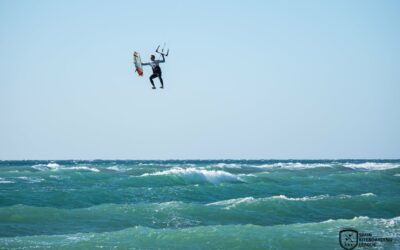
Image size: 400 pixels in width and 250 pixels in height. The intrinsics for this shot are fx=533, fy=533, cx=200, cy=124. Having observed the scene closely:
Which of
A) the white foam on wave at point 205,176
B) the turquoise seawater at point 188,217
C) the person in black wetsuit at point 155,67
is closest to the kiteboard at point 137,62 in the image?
the person in black wetsuit at point 155,67

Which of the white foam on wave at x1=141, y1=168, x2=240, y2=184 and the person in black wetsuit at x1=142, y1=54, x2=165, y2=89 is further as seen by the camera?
the white foam on wave at x1=141, y1=168, x2=240, y2=184

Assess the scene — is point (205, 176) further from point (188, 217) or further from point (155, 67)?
point (155, 67)

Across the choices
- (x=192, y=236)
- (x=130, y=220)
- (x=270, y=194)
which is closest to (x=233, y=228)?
(x=192, y=236)

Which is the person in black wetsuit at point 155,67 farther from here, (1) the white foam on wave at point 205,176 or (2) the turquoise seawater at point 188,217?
(1) the white foam on wave at point 205,176

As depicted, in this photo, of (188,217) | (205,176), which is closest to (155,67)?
(188,217)

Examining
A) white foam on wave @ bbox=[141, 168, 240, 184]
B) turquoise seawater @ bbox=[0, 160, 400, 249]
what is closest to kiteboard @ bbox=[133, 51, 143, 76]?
turquoise seawater @ bbox=[0, 160, 400, 249]

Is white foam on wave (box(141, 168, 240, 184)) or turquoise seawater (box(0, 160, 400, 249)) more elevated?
white foam on wave (box(141, 168, 240, 184))

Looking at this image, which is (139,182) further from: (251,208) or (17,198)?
(251,208)

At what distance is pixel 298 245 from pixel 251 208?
6.58 metres

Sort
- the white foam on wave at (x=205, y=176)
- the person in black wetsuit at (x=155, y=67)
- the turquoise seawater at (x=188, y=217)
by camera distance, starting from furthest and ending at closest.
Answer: the white foam on wave at (x=205, y=176)
the person in black wetsuit at (x=155, y=67)
the turquoise seawater at (x=188, y=217)

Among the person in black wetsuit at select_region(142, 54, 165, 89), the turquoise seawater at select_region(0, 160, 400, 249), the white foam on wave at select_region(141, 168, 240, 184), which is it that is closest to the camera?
the turquoise seawater at select_region(0, 160, 400, 249)

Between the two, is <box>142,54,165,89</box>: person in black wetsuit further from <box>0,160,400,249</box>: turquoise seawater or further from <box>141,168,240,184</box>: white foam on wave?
<box>141,168,240,184</box>: white foam on wave

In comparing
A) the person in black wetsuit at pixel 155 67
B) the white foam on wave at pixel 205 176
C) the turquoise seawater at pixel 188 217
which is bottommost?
the turquoise seawater at pixel 188 217

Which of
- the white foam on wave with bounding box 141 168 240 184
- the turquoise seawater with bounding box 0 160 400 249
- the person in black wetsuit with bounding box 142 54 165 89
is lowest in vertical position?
the turquoise seawater with bounding box 0 160 400 249
